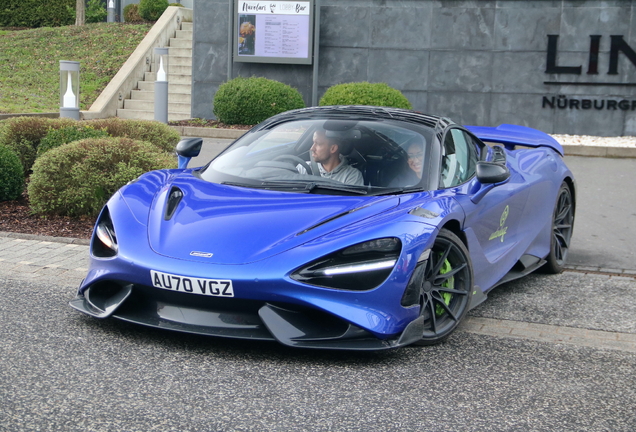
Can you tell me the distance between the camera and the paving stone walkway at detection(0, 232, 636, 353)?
4.73 m

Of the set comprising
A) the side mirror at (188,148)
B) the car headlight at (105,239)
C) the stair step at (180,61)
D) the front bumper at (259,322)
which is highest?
the stair step at (180,61)

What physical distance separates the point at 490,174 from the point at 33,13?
2814cm

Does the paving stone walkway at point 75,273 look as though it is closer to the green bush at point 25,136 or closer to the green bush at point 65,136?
the green bush at point 65,136

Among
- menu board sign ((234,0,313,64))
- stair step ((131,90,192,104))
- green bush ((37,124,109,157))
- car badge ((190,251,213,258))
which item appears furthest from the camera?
stair step ((131,90,192,104))

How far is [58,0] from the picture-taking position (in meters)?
29.8

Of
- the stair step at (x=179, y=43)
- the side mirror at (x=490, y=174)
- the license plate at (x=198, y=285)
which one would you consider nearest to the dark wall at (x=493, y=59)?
Answer: the stair step at (x=179, y=43)

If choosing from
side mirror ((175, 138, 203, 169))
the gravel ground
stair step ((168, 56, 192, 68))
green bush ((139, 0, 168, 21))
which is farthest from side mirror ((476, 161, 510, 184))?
green bush ((139, 0, 168, 21))

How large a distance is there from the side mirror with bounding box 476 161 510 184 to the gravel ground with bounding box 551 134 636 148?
1011 cm

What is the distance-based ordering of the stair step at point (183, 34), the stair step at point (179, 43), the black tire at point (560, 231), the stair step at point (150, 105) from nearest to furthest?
the black tire at point (560, 231) < the stair step at point (150, 105) < the stair step at point (179, 43) < the stair step at point (183, 34)

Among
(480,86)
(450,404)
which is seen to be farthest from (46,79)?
(450,404)

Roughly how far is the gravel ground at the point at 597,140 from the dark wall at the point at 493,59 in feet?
0.86

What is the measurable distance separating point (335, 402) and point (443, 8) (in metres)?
14.0

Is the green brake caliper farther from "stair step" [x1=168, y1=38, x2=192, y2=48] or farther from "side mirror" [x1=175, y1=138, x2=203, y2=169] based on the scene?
"stair step" [x1=168, y1=38, x2=192, y2=48]

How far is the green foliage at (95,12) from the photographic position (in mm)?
30703
